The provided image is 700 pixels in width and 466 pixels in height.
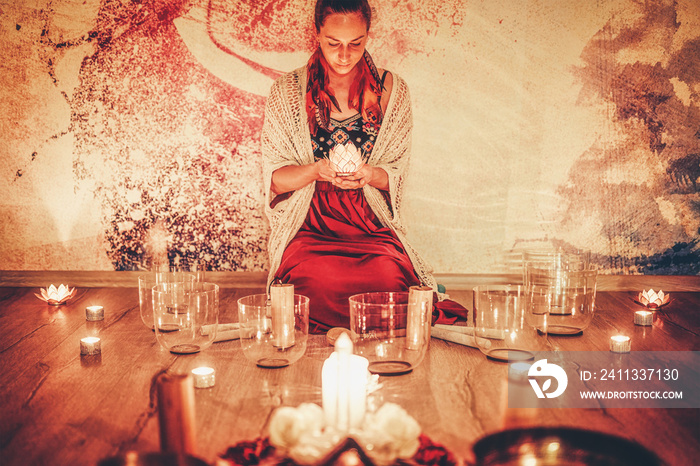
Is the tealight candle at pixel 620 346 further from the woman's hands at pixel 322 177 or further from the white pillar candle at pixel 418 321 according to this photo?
the woman's hands at pixel 322 177

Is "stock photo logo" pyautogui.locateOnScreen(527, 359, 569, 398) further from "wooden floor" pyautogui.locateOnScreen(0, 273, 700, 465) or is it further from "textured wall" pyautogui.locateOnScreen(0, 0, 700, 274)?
"textured wall" pyautogui.locateOnScreen(0, 0, 700, 274)

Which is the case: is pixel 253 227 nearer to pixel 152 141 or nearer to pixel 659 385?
pixel 152 141

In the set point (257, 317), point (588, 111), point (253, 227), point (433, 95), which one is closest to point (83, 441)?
point (257, 317)

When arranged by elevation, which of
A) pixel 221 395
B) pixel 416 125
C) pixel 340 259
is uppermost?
pixel 416 125

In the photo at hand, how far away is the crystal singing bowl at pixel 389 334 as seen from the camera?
5.58 feet

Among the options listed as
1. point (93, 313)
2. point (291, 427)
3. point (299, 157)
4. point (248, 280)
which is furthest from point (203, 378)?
point (248, 280)

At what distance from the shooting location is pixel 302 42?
3.19m

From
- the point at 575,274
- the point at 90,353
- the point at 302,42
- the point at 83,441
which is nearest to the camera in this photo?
the point at 83,441

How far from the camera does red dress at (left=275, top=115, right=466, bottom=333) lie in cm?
233

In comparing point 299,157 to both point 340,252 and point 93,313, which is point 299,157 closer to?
point 340,252

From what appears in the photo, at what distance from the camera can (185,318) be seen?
1909 mm

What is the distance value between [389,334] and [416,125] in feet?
5.68

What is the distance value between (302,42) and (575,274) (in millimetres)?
1844

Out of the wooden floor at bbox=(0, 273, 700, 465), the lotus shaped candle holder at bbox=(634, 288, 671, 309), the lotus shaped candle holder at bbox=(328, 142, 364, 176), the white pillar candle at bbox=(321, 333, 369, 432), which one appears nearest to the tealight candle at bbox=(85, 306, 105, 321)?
the wooden floor at bbox=(0, 273, 700, 465)
